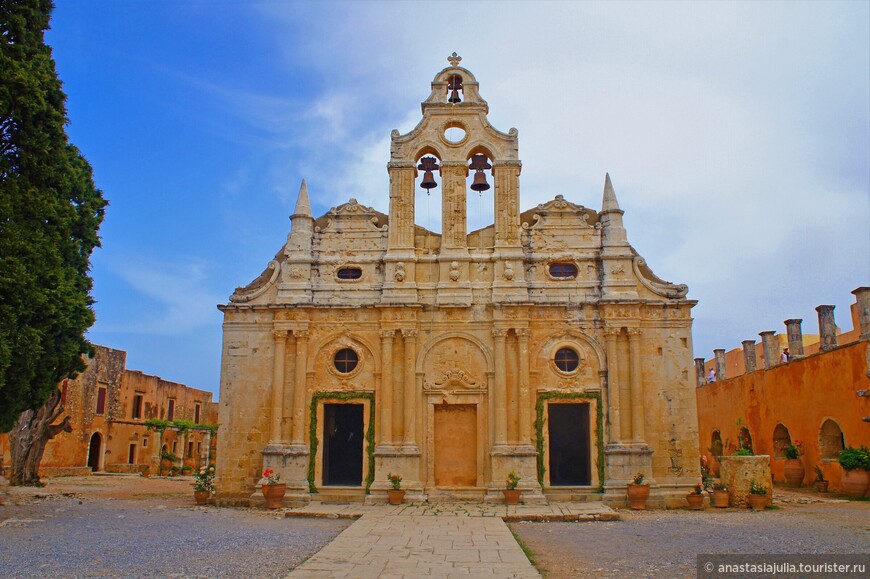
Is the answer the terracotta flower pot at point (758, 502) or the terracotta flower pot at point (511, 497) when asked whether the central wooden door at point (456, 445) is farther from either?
the terracotta flower pot at point (758, 502)

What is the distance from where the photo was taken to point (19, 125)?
46.6ft

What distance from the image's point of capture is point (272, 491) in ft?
58.2

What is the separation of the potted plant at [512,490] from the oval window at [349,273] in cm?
693

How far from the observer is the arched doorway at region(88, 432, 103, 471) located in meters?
36.2

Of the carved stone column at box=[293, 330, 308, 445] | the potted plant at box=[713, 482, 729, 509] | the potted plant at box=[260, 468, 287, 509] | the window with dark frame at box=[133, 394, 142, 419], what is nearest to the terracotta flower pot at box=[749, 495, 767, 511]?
the potted plant at box=[713, 482, 729, 509]

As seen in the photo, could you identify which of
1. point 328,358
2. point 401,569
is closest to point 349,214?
point 328,358

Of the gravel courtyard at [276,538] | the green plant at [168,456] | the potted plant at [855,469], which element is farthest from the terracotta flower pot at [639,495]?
the green plant at [168,456]

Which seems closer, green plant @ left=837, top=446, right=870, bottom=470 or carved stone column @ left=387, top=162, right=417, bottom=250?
green plant @ left=837, top=446, right=870, bottom=470

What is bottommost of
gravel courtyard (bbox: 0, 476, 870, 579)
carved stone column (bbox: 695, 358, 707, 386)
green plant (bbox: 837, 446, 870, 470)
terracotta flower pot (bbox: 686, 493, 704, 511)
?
gravel courtyard (bbox: 0, 476, 870, 579)

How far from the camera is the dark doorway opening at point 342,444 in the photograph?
18.8 metres

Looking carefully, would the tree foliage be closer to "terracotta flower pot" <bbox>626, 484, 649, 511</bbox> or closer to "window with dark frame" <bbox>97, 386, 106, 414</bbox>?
"terracotta flower pot" <bbox>626, 484, 649, 511</bbox>

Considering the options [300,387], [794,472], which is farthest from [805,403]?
[300,387]

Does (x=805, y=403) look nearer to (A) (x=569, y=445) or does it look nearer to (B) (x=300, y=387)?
(A) (x=569, y=445)

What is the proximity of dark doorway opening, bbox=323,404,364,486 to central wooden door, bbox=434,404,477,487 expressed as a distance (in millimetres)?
2097
